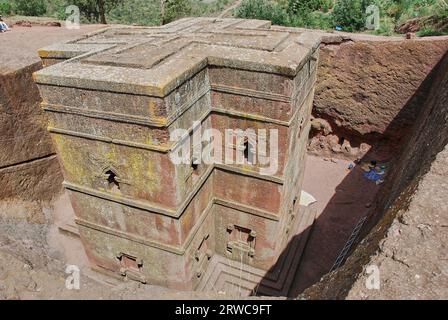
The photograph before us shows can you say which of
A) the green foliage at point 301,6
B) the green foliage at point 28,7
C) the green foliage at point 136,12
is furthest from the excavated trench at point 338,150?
the green foliage at point 136,12

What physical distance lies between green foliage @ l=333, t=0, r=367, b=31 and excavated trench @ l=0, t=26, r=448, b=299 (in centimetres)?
1041

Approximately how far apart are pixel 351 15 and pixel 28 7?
24.6m

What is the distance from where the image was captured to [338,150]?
618 inches

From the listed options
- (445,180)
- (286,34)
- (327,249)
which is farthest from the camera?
(327,249)

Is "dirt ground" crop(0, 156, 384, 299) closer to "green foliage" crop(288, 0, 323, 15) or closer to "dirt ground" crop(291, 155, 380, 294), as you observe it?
"dirt ground" crop(291, 155, 380, 294)

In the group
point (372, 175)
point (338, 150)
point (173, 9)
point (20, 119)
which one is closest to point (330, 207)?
point (372, 175)

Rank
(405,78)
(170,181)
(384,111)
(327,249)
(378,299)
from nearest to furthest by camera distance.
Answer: (378,299) < (170,181) < (327,249) < (405,78) < (384,111)

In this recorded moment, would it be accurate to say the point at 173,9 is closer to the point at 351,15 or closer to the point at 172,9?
the point at 172,9

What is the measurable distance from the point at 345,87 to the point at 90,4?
1758 centimetres

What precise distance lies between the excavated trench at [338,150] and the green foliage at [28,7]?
2106 centimetres

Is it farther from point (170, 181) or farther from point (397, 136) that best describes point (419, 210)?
point (397, 136)

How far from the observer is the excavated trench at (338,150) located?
9.03m
